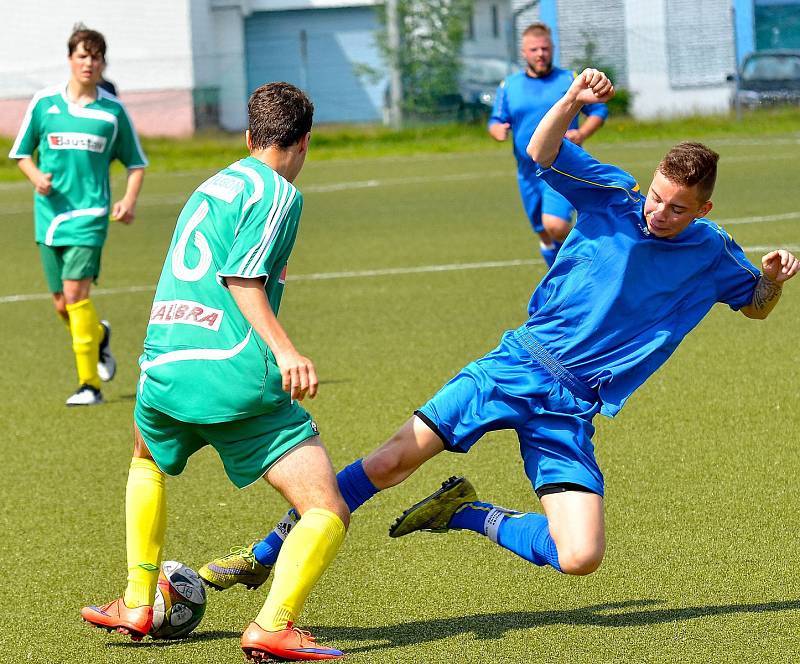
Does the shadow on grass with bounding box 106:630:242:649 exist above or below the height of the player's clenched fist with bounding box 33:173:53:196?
below

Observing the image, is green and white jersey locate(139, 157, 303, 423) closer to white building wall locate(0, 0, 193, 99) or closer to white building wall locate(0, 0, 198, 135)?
white building wall locate(0, 0, 198, 135)

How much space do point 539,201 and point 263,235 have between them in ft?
23.6

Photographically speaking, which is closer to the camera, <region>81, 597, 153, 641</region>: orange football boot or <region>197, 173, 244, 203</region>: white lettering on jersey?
<region>197, 173, 244, 203</region>: white lettering on jersey

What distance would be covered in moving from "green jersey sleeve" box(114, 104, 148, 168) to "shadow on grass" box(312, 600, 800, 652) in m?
4.92

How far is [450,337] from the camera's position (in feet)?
32.1

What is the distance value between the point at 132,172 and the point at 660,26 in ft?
89.2

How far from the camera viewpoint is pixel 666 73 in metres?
32.9

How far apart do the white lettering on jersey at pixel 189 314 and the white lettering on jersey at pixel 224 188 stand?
0.33 metres

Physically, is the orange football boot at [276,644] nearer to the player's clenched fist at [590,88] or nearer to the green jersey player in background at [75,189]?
the player's clenched fist at [590,88]

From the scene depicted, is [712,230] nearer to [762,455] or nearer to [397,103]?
[762,455]

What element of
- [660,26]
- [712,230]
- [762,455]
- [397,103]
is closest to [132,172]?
[762,455]

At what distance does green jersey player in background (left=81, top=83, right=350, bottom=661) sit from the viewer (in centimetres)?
408

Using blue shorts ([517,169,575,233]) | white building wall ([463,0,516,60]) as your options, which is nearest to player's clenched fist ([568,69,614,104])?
blue shorts ([517,169,575,233])

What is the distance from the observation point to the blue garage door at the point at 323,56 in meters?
34.1
